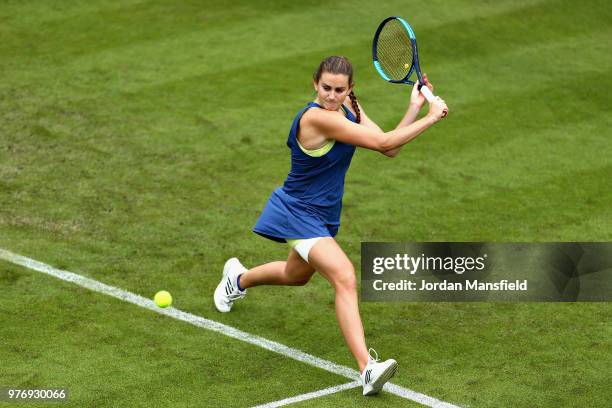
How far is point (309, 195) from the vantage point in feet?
24.6

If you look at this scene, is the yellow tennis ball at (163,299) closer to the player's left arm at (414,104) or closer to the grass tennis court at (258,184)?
the grass tennis court at (258,184)

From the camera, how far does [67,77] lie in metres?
13.6

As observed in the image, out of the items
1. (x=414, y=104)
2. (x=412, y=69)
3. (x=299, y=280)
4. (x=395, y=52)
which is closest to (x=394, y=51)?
(x=395, y=52)

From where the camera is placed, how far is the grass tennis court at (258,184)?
755cm

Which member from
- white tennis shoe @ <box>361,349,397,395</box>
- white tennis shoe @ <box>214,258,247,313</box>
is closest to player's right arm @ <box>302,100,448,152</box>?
white tennis shoe @ <box>361,349,397,395</box>

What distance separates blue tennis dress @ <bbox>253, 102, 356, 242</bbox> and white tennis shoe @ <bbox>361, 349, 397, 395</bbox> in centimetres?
97

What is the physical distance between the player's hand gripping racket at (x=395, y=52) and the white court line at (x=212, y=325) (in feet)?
6.68

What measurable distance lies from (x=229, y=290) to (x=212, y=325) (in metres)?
0.33

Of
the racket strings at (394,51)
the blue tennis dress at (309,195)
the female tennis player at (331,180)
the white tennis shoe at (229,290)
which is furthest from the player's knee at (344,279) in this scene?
the racket strings at (394,51)

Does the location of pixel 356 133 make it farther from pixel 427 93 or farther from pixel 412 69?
pixel 412 69

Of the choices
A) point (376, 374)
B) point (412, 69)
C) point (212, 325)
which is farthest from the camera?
point (212, 325)

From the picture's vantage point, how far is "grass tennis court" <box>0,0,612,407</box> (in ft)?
24.8

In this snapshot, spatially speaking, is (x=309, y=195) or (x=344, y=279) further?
(x=309, y=195)

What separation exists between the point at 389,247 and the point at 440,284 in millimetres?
842
